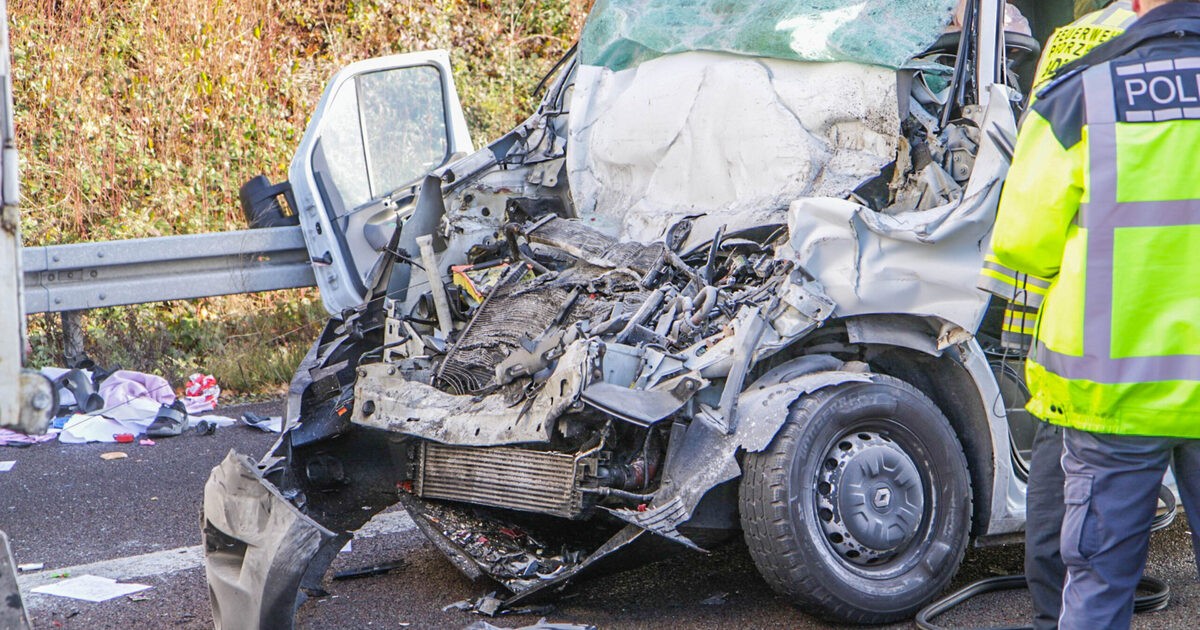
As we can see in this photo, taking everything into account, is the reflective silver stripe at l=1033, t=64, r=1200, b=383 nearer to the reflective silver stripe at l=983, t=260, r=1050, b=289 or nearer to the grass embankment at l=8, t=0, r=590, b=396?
the reflective silver stripe at l=983, t=260, r=1050, b=289

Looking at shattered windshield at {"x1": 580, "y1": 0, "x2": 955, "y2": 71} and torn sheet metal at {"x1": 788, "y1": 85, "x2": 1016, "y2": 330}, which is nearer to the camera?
torn sheet metal at {"x1": 788, "y1": 85, "x2": 1016, "y2": 330}

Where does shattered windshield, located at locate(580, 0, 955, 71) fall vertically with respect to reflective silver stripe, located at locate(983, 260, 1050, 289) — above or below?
above

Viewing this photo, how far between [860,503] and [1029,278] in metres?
0.93

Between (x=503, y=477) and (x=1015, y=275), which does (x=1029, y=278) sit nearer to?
(x=1015, y=275)

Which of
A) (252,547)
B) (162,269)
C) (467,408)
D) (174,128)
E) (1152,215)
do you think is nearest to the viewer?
(1152,215)

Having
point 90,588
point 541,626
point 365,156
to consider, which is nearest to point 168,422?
point 365,156

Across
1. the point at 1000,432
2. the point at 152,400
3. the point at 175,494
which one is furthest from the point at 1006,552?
the point at 152,400

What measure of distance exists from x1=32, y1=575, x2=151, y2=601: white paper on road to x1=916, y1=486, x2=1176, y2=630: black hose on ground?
2.50m

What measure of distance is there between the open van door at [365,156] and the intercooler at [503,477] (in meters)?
2.48

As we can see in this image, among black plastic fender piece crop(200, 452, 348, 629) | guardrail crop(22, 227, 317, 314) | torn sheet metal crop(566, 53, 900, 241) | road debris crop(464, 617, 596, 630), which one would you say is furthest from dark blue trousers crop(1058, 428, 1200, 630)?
guardrail crop(22, 227, 317, 314)

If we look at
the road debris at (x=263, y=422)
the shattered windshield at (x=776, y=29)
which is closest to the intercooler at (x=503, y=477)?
the shattered windshield at (x=776, y=29)

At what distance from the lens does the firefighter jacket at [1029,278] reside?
3140 millimetres

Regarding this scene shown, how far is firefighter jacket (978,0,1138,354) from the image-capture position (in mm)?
3140

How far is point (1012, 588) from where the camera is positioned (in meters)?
4.21
